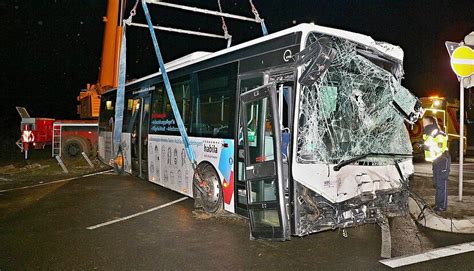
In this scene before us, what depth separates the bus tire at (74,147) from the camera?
1758 centimetres

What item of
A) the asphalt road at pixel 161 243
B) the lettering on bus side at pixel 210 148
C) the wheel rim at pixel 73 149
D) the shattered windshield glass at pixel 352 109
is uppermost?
the shattered windshield glass at pixel 352 109

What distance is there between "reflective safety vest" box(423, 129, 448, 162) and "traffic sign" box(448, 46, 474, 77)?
5.29ft

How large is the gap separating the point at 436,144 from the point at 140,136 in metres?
7.64

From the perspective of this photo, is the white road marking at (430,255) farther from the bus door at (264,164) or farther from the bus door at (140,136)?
the bus door at (140,136)

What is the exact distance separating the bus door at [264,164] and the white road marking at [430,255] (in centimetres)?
147

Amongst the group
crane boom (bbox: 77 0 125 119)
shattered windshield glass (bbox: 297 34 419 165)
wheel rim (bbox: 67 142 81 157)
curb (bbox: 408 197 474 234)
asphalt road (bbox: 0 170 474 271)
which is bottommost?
asphalt road (bbox: 0 170 474 271)

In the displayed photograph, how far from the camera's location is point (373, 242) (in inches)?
248

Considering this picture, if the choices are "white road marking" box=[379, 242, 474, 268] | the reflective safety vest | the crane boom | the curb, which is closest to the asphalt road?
"white road marking" box=[379, 242, 474, 268]

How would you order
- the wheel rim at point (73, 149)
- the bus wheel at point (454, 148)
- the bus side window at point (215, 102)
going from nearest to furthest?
the bus side window at point (215, 102)
the wheel rim at point (73, 149)
the bus wheel at point (454, 148)

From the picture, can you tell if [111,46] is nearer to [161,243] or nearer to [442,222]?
[161,243]

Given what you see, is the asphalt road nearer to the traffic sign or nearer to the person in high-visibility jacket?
the person in high-visibility jacket

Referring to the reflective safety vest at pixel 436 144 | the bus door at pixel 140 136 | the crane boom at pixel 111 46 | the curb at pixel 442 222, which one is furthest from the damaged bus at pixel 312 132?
the crane boom at pixel 111 46

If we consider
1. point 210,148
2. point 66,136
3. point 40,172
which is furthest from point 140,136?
point 66,136

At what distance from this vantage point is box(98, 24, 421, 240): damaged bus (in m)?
5.45
